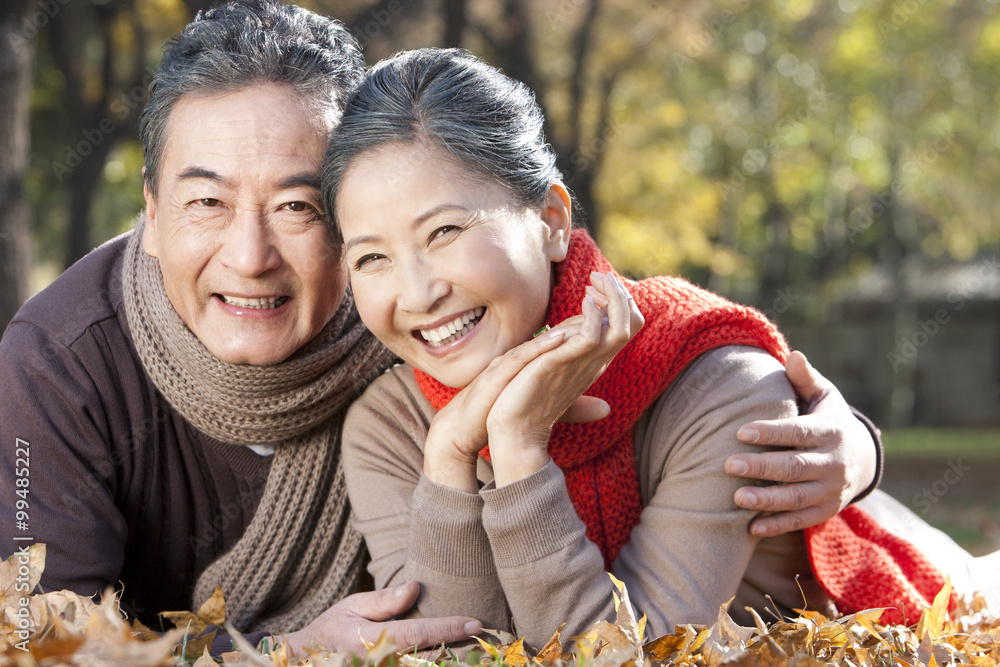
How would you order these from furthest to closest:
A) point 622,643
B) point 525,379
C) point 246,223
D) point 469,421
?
point 246,223
point 469,421
point 525,379
point 622,643

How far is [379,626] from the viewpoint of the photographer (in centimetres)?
247

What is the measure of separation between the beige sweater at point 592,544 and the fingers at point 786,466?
0.05 metres

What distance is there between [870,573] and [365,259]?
177 centimetres

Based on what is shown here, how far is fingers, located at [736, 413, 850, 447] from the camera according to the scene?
247cm

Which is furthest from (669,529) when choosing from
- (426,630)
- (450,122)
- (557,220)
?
(450,122)

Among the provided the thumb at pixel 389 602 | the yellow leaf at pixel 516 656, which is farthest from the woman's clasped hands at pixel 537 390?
the yellow leaf at pixel 516 656

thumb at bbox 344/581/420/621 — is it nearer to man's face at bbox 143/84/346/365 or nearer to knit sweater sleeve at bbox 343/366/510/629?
knit sweater sleeve at bbox 343/366/510/629

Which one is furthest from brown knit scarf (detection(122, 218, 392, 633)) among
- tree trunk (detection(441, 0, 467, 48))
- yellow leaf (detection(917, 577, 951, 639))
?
tree trunk (detection(441, 0, 467, 48))

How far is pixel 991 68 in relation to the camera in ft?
49.9

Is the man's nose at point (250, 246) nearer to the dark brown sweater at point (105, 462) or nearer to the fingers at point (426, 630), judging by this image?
the dark brown sweater at point (105, 462)

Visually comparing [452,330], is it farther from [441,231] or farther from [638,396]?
[638,396]

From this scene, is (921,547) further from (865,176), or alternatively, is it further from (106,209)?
(865,176)

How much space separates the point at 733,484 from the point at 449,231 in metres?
0.98

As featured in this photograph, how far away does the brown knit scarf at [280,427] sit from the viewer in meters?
2.90
